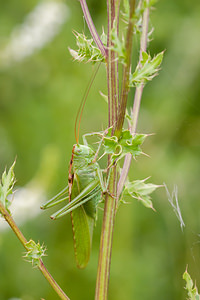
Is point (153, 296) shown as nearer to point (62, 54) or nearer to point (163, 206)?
point (163, 206)

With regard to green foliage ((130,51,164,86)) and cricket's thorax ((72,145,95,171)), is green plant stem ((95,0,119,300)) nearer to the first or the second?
green foliage ((130,51,164,86))

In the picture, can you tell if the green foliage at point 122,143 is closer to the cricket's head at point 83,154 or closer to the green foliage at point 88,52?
the green foliage at point 88,52

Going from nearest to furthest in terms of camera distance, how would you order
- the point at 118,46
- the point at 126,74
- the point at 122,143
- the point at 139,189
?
1. the point at 118,46
2. the point at 126,74
3. the point at 122,143
4. the point at 139,189

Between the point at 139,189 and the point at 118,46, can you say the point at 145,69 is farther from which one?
the point at 139,189

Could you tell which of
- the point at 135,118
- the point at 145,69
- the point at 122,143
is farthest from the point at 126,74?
the point at 135,118

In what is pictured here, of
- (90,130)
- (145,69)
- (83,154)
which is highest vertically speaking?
(145,69)

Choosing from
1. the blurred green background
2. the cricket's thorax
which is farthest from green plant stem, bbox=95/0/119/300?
the blurred green background

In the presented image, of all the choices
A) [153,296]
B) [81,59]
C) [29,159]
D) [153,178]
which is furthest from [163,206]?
[81,59]
